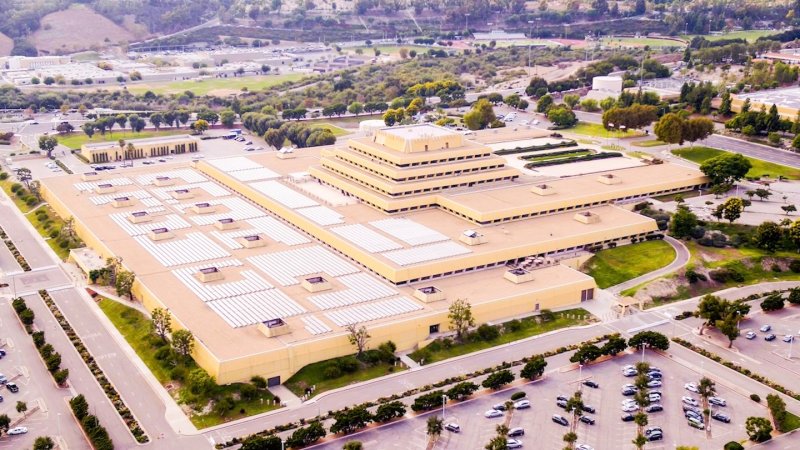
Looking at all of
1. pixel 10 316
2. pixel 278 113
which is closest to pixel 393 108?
pixel 278 113

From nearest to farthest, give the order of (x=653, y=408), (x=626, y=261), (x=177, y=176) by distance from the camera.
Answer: (x=653, y=408), (x=626, y=261), (x=177, y=176)

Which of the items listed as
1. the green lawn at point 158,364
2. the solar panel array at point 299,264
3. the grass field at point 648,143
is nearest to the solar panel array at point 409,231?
the solar panel array at point 299,264

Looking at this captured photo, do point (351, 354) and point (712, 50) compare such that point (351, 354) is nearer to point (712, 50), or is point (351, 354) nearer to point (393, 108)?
point (393, 108)

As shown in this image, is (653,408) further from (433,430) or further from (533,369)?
(433,430)

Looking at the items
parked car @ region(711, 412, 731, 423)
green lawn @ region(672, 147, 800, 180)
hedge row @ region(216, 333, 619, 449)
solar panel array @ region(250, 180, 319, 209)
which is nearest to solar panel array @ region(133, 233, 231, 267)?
solar panel array @ region(250, 180, 319, 209)

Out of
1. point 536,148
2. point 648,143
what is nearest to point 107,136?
point 536,148

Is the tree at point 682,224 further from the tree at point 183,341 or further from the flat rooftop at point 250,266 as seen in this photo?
the tree at point 183,341

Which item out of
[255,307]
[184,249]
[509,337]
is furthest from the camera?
[184,249]
